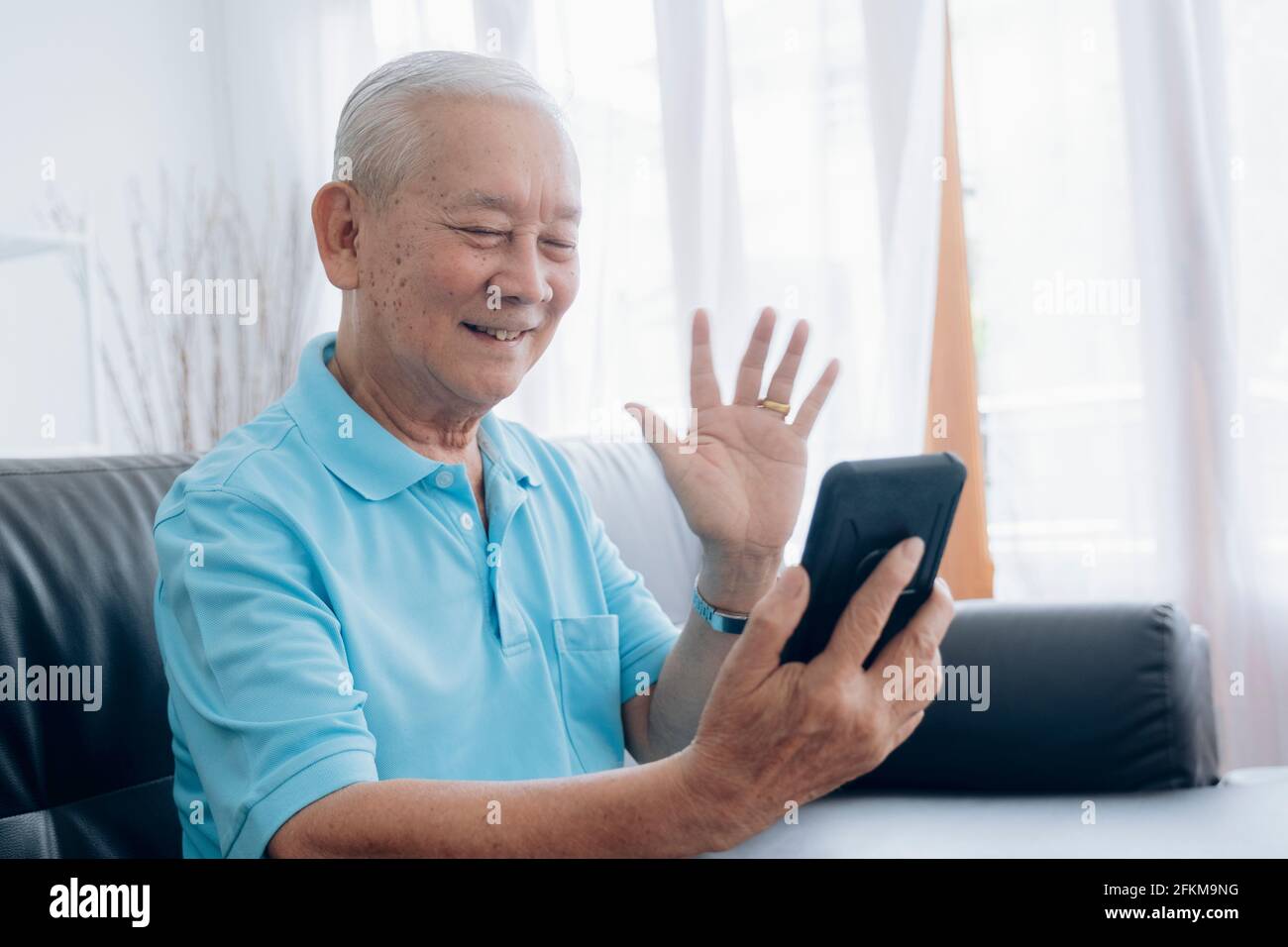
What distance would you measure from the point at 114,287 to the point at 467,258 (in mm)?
2397

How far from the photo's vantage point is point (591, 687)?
3.80 ft

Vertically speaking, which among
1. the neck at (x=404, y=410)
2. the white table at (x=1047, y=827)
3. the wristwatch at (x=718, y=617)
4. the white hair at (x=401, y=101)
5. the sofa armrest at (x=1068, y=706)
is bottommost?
the white table at (x=1047, y=827)

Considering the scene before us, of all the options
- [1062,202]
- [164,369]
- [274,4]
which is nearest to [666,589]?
[1062,202]

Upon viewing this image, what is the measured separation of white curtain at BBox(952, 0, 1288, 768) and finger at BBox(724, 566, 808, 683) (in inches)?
67.0

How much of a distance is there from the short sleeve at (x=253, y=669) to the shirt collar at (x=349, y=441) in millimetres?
112

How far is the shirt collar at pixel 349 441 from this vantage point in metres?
1.01

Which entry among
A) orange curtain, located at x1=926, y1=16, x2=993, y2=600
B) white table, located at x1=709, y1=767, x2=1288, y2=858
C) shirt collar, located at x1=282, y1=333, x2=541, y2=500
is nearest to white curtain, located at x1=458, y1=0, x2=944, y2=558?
orange curtain, located at x1=926, y1=16, x2=993, y2=600

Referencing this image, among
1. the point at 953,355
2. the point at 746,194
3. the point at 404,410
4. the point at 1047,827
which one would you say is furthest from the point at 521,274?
the point at 746,194

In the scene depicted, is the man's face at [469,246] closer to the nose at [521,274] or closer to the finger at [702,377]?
the nose at [521,274]

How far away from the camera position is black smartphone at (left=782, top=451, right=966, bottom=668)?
2.45ft

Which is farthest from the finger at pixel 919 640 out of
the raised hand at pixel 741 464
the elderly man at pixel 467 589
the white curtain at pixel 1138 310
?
the white curtain at pixel 1138 310
